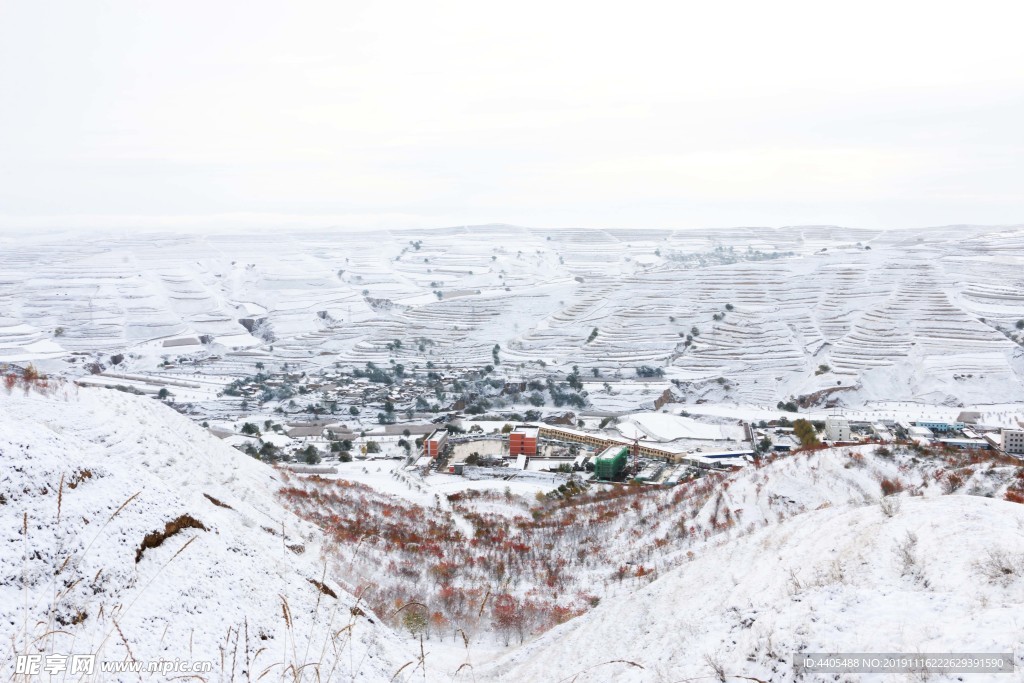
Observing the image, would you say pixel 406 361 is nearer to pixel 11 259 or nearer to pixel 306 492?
pixel 306 492

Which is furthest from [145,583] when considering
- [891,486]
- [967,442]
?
[967,442]

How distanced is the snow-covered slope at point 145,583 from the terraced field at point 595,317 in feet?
111

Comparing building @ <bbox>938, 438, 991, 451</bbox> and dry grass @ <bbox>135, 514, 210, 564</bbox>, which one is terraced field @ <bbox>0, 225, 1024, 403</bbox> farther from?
dry grass @ <bbox>135, 514, 210, 564</bbox>

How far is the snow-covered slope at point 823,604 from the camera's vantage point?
142 inches

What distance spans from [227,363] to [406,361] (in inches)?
507

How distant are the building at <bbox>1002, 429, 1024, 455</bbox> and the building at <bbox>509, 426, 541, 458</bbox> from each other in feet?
49.2

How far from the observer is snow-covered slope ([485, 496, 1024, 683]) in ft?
11.9

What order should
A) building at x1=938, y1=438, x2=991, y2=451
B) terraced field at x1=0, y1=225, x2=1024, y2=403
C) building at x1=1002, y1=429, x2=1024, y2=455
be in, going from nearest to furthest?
building at x1=938, y1=438, x2=991, y2=451
building at x1=1002, y1=429, x2=1024, y2=455
terraced field at x1=0, y1=225, x2=1024, y2=403

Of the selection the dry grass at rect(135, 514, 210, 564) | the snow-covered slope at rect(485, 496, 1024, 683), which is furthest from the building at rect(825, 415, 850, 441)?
the dry grass at rect(135, 514, 210, 564)

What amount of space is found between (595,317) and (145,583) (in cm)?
4927

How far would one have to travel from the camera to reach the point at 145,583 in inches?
162

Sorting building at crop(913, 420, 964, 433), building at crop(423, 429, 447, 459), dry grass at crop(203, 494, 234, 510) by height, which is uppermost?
dry grass at crop(203, 494, 234, 510)

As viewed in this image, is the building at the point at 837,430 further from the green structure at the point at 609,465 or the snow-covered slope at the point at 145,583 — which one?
the snow-covered slope at the point at 145,583

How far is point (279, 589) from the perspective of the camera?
200 inches
